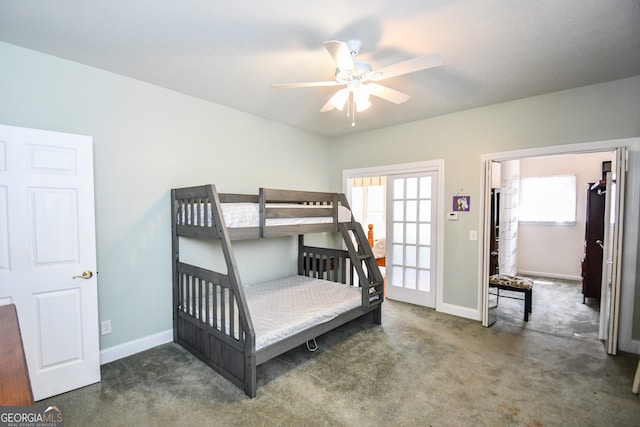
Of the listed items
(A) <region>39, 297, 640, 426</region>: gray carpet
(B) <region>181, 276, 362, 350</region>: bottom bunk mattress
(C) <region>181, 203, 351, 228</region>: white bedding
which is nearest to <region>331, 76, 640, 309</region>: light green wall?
(A) <region>39, 297, 640, 426</region>: gray carpet

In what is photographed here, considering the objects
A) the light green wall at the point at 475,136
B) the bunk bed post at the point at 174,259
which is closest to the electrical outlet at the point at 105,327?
the bunk bed post at the point at 174,259

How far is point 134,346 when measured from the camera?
2.75 metres

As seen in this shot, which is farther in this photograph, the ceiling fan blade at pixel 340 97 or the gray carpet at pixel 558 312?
the gray carpet at pixel 558 312

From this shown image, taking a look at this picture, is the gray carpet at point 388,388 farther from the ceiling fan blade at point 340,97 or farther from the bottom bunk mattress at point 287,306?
the ceiling fan blade at point 340,97

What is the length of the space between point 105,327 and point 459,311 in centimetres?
381

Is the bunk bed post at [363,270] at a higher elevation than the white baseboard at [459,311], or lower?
higher

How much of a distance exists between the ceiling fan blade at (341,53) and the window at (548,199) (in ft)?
18.0

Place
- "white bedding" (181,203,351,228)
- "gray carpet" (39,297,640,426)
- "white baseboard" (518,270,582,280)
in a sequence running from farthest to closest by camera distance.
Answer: "white baseboard" (518,270,582,280)
"white bedding" (181,203,351,228)
"gray carpet" (39,297,640,426)

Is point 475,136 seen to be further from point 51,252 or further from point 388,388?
point 51,252

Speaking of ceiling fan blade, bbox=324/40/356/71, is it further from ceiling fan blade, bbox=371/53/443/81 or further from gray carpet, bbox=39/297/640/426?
gray carpet, bbox=39/297/640/426

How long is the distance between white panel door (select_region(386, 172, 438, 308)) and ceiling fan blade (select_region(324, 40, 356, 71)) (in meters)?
2.44

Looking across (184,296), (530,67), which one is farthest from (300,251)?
(530,67)

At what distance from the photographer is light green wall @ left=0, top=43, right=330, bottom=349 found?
7.45ft

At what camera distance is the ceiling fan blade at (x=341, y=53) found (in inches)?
65.7
